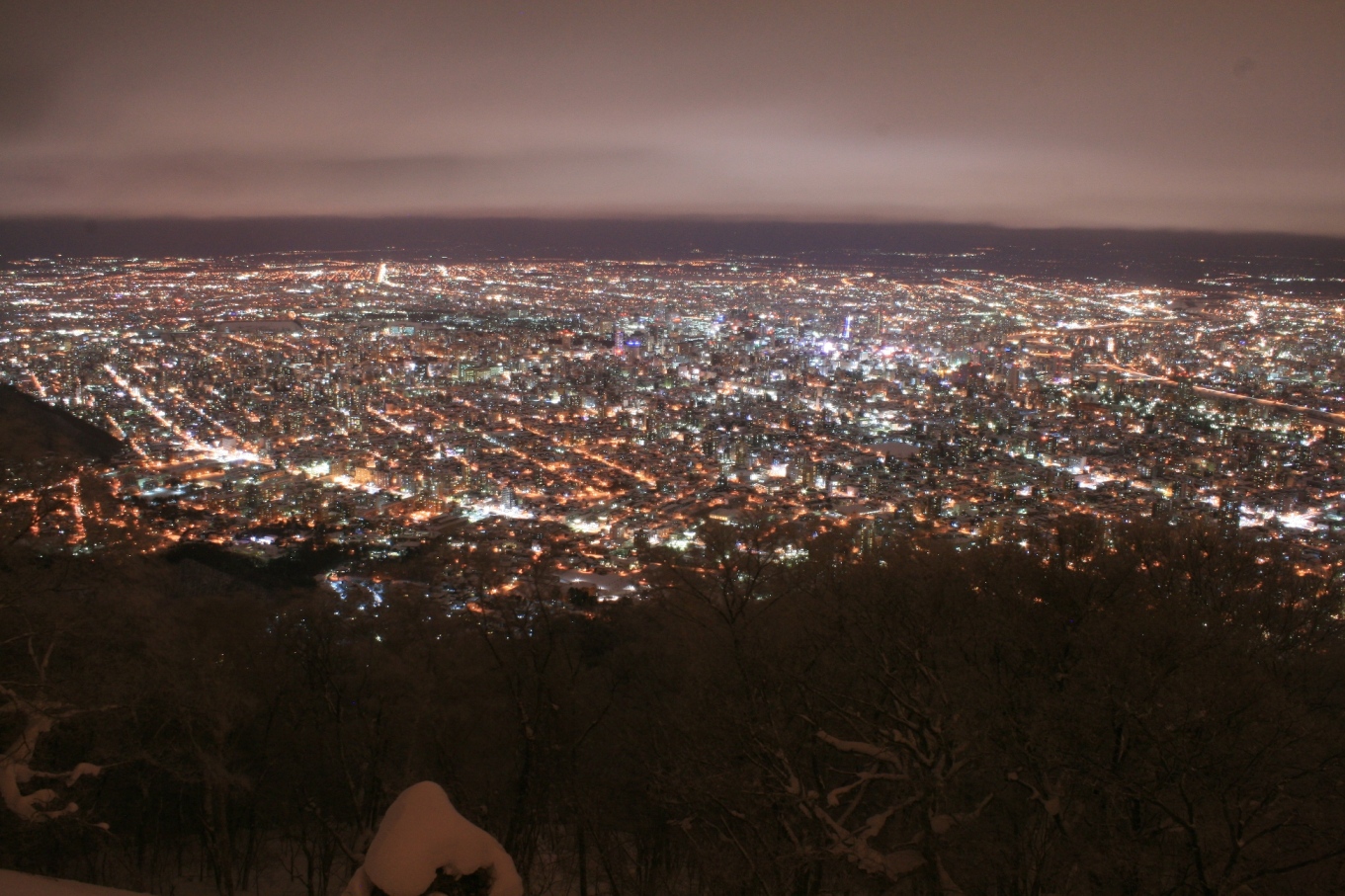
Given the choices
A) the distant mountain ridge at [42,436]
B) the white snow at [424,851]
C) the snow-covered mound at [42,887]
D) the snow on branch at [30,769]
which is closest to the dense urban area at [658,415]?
the distant mountain ridge at [42,436]

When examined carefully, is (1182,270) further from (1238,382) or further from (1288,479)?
(1288,479)

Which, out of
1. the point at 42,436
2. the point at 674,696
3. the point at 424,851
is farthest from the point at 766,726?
the point at 42,436

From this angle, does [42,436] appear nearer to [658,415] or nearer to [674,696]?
[674,696]

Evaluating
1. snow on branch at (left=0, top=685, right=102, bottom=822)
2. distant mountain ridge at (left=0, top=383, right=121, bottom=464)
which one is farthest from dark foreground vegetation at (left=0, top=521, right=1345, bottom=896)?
distant mountain ridge at (left=0, top=383, right=121, bottom=464)

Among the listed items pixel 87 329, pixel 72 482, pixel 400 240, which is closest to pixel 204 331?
pixel 87 329

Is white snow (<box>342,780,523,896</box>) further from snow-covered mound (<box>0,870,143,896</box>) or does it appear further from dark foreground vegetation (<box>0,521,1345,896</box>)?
dark foreground vegetation (<box>0,521,1345,896</box>)

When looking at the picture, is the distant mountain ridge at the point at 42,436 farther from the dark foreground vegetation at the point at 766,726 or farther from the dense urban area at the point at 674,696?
the dark foreground vegetation at the point at 766,726
